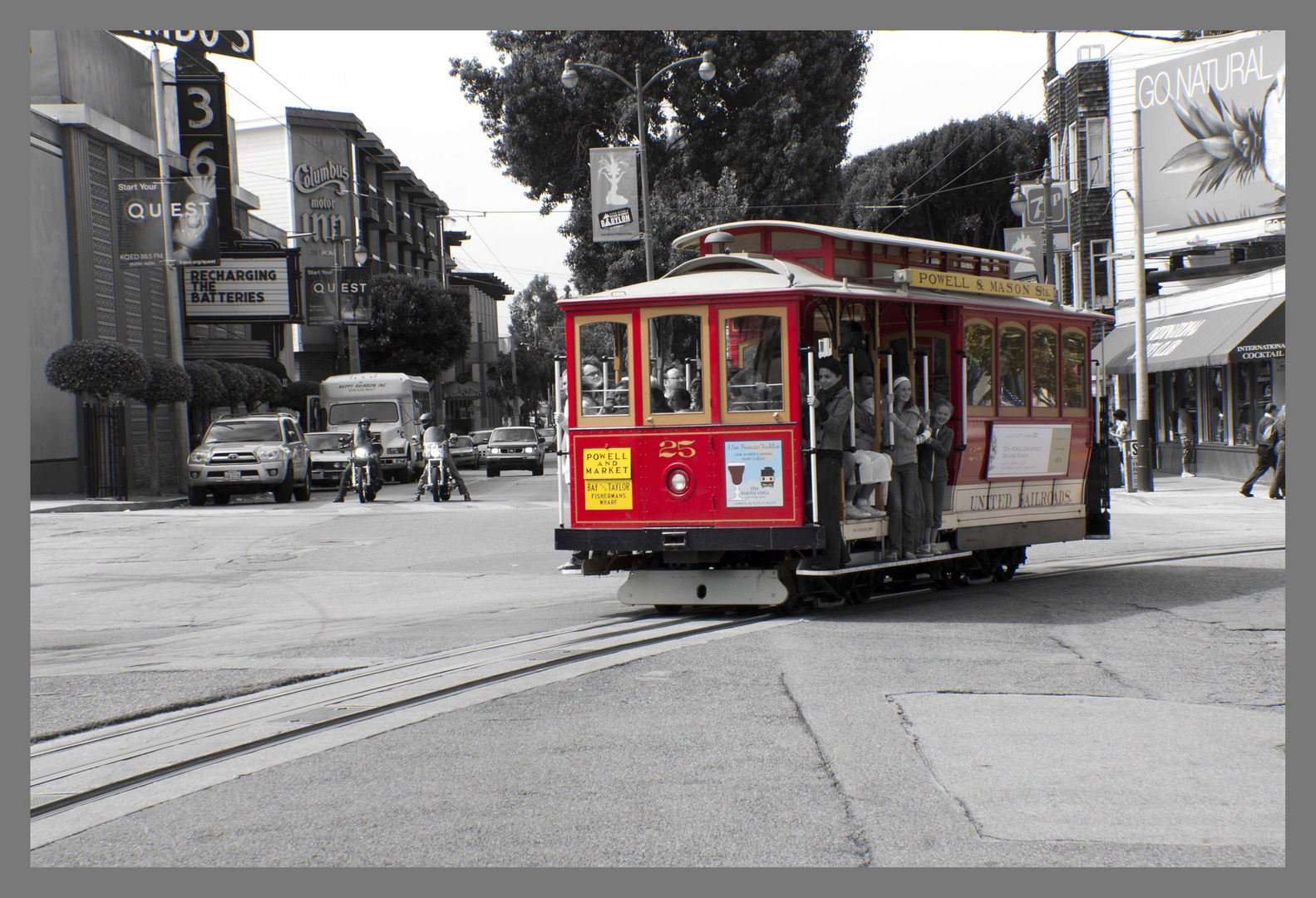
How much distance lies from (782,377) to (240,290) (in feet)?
98.0

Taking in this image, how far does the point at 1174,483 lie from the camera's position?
91.5ft

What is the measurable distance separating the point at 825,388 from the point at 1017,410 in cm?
296

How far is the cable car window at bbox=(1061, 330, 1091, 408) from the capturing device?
1296cm

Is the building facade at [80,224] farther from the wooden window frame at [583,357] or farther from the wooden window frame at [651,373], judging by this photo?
the wooden window frame at [651,373]

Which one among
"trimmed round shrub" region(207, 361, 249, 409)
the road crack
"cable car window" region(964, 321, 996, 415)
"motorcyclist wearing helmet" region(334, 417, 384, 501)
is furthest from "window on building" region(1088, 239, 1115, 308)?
the road crack

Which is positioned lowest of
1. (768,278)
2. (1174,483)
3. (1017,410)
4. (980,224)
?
(1174,483)

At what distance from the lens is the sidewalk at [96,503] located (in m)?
24.0

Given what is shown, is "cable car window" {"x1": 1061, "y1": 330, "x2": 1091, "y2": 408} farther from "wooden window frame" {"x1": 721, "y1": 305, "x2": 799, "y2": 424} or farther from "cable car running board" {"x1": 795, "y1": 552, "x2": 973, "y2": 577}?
"wooden window frame" {"x1": 721, "y1": 305, "x2": 799, "y2": 424}

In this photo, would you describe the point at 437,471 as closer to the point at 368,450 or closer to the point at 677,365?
the point at 368,450

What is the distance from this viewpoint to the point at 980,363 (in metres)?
11.8

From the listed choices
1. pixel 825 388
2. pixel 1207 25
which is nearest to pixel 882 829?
pixel 1207 25

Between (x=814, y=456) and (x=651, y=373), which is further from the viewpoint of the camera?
(x=651, y=373)

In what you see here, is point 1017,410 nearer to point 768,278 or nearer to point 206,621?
point 768,278

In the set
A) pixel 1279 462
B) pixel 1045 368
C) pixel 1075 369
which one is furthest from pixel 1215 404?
pixel 1045 368
